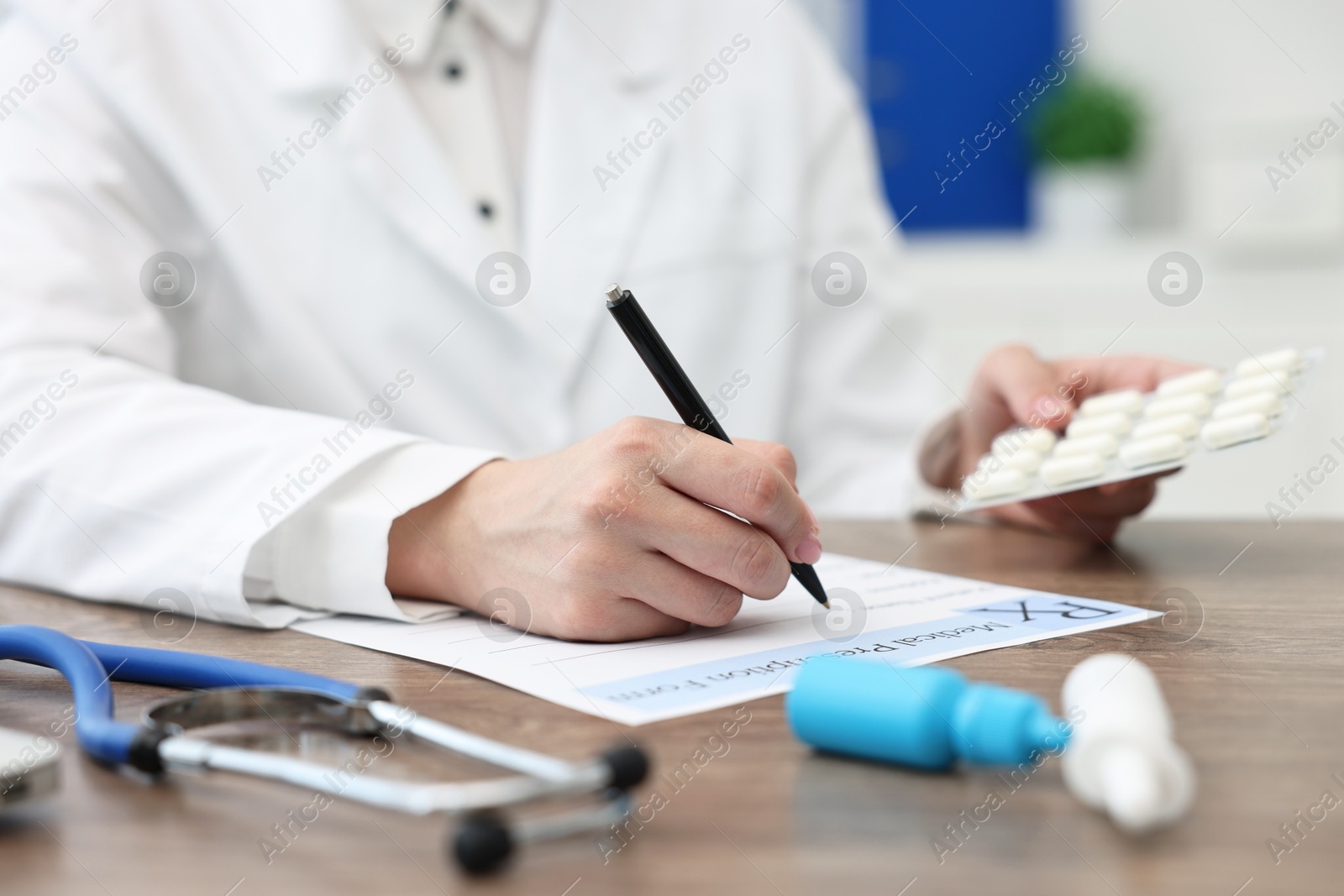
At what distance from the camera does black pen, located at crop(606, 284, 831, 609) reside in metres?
Result: 0.56

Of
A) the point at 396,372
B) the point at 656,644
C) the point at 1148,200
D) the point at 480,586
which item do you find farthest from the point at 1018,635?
the point at 1148,200

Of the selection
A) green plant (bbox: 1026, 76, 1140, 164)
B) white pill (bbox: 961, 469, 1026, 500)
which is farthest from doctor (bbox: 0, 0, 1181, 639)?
green plant (bbox: 1026, 76, 1140, 164)

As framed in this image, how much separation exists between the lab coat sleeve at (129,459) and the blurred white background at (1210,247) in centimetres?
189

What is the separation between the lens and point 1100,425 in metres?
0.78

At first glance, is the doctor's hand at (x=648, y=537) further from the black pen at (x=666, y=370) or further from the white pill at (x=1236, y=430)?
the white pill at (x=1236, y=430)

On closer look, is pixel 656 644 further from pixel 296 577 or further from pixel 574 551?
pixel 296 577

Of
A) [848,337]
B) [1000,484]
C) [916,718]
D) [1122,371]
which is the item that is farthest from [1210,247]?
[916,718]

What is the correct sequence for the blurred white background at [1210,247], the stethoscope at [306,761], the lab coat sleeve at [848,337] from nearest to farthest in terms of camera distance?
the stethoscope at [306,761]
the lab coat sleeve at [848,337]
the blurred white background at [1210,247]

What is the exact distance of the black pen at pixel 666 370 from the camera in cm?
56

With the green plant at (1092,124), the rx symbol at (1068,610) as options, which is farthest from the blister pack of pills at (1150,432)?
the green plant at (1092,124)

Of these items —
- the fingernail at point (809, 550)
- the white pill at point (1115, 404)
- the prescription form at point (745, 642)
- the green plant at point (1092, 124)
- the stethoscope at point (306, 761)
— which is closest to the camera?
the stethoscope at point (306, 761)

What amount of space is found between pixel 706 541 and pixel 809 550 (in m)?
0.06

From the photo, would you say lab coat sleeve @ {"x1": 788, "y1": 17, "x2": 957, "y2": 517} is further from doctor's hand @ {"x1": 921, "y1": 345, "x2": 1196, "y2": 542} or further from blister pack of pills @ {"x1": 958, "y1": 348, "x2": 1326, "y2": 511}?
blister pack of pills @ {"x1": 958, "y1": 348, "x2": 1326, "y2": 511}

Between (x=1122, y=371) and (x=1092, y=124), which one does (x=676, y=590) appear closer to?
(x=1122, y=371)
